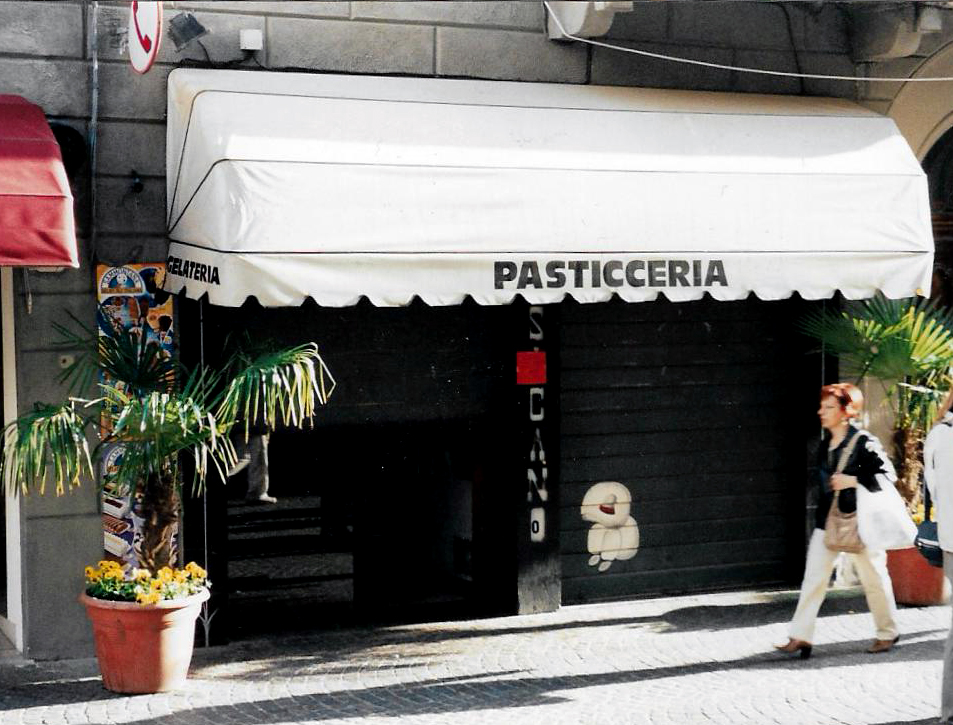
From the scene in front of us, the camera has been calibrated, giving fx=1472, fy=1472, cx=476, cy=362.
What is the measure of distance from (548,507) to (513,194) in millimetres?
2532

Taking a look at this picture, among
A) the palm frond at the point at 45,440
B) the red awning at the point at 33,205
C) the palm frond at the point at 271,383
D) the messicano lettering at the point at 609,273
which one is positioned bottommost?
the palm frond at the point at 45,440

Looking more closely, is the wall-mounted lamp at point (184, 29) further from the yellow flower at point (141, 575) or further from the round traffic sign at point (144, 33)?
the yellow flower at point (141, 575)

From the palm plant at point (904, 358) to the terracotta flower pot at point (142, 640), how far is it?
4878 mm

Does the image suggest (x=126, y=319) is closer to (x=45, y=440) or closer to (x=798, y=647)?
(x=45, y=440)

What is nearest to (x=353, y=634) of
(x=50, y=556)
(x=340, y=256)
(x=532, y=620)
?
(x=532, y=620)

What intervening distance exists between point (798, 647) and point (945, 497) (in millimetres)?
1854

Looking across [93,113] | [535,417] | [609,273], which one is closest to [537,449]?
[535,417]

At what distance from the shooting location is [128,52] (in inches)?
349

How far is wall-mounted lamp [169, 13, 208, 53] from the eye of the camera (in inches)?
352

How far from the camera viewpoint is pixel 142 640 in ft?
26.6

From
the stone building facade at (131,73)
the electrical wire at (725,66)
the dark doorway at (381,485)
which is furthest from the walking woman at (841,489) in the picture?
the stone building facade at (131,73)

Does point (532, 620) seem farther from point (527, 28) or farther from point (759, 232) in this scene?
point (527, 28)

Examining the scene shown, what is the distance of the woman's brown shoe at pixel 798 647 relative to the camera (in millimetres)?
8969

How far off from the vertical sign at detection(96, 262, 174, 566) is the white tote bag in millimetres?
4268
